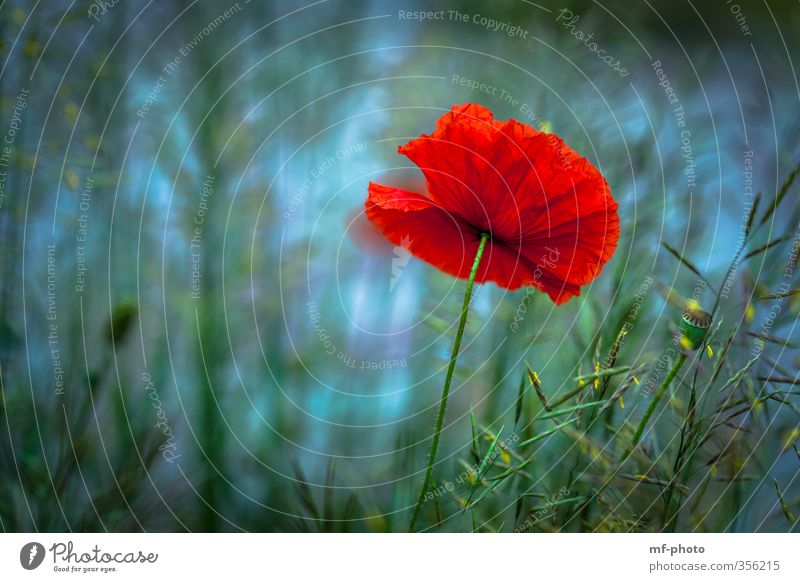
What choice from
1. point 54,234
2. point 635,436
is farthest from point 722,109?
point 54,234

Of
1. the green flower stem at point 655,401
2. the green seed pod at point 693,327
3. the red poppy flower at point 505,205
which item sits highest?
the red poppy flower at point 505,205

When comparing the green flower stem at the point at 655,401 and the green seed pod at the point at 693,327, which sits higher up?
the green seed pod at the point at 693,327

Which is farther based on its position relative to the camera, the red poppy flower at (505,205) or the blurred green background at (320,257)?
the blurred green background at (320,257)

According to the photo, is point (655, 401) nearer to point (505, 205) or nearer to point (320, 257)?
point (505, 205)

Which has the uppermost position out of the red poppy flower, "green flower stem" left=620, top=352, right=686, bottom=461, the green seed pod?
the red poppy flower

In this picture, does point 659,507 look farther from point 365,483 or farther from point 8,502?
point 8,502
